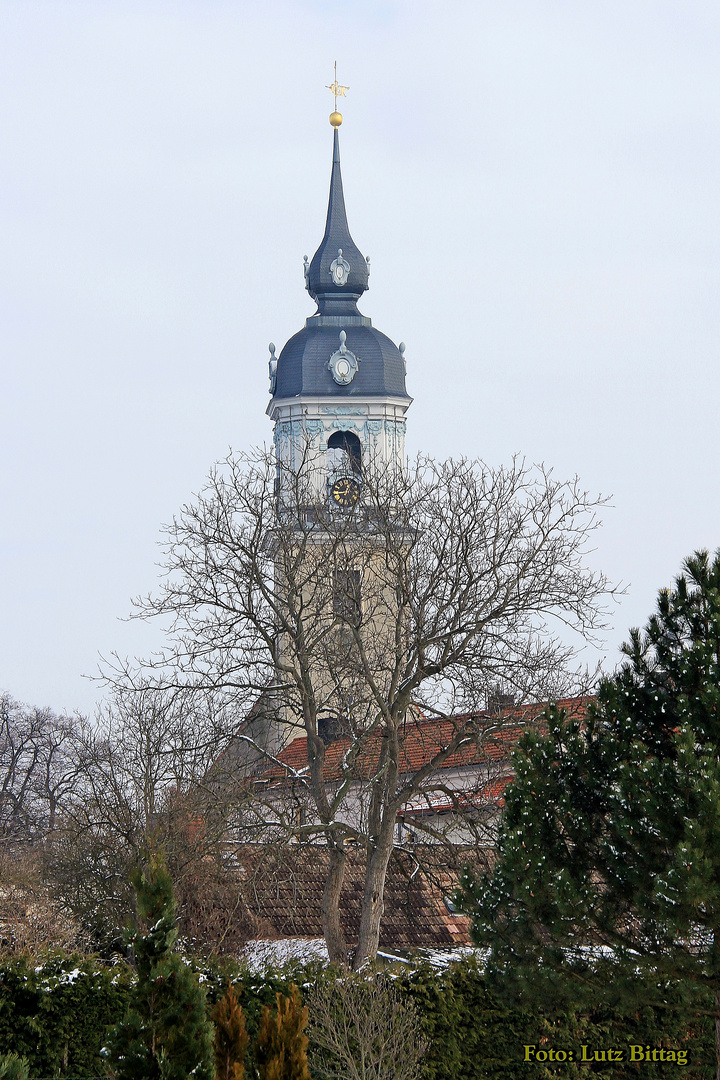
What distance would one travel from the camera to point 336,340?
51.8 metres

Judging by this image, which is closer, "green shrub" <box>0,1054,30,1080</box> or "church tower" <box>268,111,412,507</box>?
"green shrub" <box>0,1054,30,1080</box>

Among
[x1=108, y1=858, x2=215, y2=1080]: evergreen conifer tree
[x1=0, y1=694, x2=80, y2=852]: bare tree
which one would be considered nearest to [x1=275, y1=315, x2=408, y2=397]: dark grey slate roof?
[x1=0, y1=694, x2=80, y2=852]: bare tree

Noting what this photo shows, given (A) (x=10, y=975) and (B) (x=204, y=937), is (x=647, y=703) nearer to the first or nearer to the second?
(A) (x=10, y=975)

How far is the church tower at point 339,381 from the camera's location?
50.6 meters

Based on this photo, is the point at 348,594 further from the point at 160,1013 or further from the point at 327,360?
the point at 327,360

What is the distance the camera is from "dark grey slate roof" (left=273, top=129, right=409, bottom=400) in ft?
167

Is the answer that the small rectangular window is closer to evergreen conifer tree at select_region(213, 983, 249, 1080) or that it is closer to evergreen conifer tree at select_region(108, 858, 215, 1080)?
evergreen conifer tree at select_region(213, 983, 249, 1080)

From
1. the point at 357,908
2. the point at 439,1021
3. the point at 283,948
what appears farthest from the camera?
the point at 357,908

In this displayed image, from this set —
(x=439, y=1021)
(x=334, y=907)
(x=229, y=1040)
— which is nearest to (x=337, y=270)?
(x=334, y=907)

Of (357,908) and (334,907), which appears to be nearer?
(334,907)

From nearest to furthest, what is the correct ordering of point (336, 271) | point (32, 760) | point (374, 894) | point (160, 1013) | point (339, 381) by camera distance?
point (160, 1013) < point (374, 894) < point (339, 381) < point (336, 271) < point (32, 760)

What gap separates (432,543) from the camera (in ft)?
72.3

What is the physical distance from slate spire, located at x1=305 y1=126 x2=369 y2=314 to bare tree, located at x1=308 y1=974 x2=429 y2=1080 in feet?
129

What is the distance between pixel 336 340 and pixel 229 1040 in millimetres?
41247
